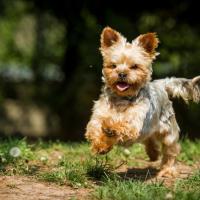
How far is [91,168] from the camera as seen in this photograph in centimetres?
809

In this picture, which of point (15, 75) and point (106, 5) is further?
point (15, 75)

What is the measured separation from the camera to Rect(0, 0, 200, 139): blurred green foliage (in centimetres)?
1562

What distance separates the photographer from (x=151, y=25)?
16.7 meters

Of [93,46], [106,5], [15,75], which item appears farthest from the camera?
[15,75]

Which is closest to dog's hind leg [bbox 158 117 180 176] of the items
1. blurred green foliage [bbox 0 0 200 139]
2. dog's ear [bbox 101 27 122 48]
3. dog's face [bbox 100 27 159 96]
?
dog's face [bbox 100 27 159 96]

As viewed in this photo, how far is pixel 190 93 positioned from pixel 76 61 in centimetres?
904

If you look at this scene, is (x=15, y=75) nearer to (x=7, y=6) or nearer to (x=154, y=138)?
(x=7, y=6)

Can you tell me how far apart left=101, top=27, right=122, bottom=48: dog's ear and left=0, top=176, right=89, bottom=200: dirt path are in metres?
1.66

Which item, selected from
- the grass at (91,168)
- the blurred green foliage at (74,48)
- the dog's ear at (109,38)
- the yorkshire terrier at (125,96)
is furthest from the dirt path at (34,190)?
the blurred green foliage at (74,48)

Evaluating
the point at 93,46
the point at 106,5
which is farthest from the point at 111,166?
the point at 106,5

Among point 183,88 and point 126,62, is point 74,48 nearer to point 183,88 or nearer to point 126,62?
point 183,88

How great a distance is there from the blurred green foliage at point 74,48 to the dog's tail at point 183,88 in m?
5.92

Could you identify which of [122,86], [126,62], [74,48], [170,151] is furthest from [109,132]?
[74,48]

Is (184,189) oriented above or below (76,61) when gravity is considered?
below
